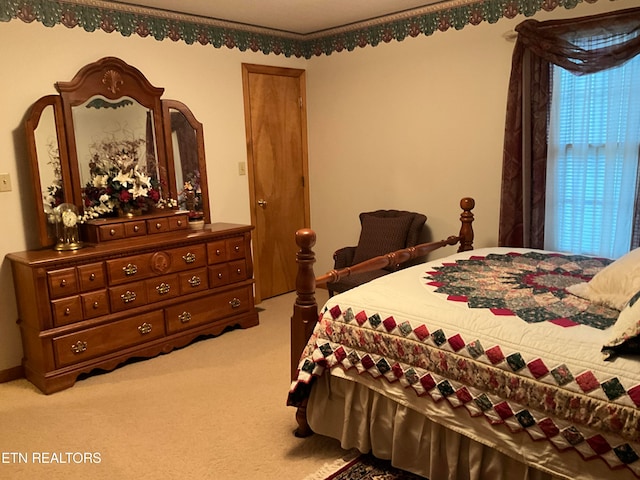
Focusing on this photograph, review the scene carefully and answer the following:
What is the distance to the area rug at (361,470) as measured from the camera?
220 cm

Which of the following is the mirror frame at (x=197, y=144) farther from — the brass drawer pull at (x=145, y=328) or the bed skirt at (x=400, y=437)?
the bed skirt at (x=400, y=437)

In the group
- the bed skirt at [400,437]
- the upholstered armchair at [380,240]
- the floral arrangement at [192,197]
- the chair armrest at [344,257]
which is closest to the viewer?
the bed skirt at [400,437]

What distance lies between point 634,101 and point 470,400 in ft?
7.29

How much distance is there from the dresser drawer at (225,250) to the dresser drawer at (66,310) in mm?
947

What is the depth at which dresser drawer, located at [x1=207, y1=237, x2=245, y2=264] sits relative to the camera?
12.4 feet

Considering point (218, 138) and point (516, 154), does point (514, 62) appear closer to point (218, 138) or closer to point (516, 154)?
point (516, 154)

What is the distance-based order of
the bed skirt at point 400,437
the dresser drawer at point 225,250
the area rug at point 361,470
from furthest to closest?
the dresser drawer at point 225,250
the area rug at point 361,470
the bed skirt at point 400,437

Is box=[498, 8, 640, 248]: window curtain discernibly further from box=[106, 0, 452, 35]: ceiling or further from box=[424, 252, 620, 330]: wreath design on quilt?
box=[106, 0, 452, 35]: ceiling

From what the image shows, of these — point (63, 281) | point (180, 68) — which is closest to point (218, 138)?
point (180, 68)

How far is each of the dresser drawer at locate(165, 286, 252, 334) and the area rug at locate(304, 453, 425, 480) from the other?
1.73 m

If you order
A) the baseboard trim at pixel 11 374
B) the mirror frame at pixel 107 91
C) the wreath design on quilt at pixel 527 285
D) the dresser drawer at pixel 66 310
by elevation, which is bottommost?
the baseboard trim at pixel 11 374

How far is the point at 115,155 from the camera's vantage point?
3.59 metres

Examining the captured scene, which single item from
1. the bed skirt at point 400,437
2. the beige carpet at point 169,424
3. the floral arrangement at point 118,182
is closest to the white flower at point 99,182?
the floral arrangement at point 118,182

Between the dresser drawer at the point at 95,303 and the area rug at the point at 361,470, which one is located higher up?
the dresser drawer at the point at 95,303
